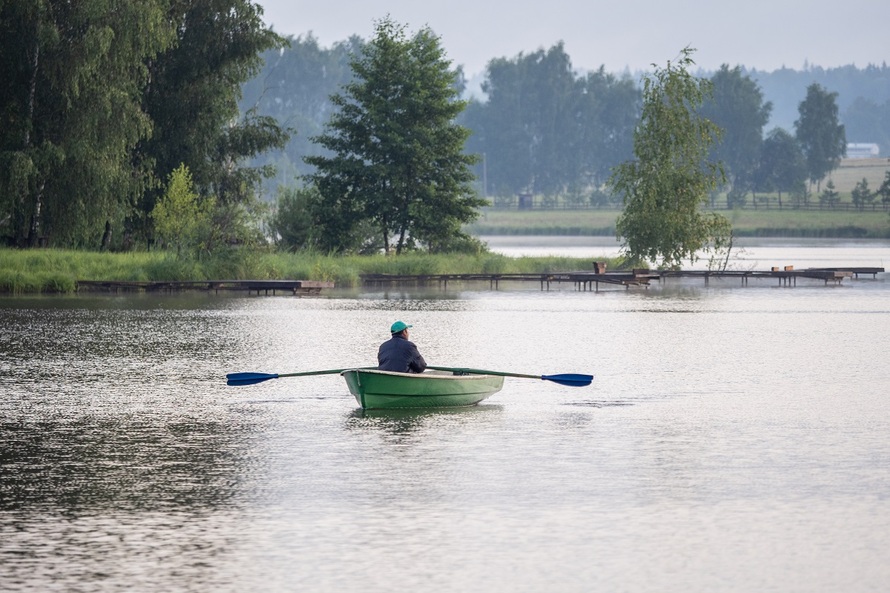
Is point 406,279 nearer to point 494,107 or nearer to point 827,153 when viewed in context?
point 827,153

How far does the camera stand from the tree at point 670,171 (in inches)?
2682

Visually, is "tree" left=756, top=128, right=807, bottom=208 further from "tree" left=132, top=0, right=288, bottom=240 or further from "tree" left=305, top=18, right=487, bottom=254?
"tree" left=132, top=0, right=288, bottom=240

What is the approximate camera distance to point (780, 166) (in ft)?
544

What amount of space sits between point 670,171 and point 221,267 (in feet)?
70.1

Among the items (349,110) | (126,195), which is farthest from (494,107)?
(126,195)

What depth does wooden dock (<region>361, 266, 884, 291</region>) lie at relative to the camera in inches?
2665

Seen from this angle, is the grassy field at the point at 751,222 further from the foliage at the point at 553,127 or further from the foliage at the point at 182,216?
the foliage at the point at 182,216

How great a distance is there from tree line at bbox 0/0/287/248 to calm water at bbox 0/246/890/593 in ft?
74.3

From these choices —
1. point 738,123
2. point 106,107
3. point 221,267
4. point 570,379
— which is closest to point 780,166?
point 738,123

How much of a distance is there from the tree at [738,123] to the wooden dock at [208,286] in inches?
4496

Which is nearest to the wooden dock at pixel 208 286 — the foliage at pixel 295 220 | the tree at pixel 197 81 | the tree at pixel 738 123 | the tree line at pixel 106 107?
the tree line at pixel 106 107

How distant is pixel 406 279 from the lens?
221 feet

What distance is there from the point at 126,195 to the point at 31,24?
26.1 feet

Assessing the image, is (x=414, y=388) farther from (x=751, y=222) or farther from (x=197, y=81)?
(x=751, y=222)
